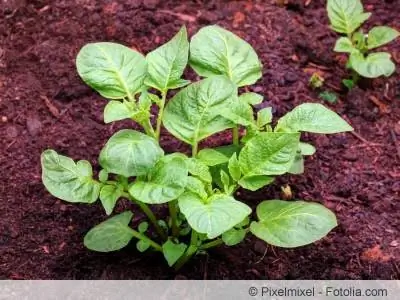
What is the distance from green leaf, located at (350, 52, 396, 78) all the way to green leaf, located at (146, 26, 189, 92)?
73 cm

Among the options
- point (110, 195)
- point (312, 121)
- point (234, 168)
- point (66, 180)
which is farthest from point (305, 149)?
point (66, 180)

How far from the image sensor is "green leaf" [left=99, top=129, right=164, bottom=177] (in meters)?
1.61

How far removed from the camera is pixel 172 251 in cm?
183

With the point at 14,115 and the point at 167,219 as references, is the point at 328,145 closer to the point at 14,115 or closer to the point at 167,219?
the point at 167,219

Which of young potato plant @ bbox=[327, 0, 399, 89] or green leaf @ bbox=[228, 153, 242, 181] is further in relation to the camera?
young potato plant @ bbox=[327, 0, 399, 89]

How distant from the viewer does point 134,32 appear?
246 cm

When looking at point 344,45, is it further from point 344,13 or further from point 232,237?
point 232,237

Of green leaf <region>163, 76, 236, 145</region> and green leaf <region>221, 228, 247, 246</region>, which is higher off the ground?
green leaf <region>163, 76, 236, 145</region>

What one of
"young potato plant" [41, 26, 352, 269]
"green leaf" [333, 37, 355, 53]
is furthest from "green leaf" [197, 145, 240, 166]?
"green leaf" [333, 37, 355, 53]

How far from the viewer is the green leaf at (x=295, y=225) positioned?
164 centimetres

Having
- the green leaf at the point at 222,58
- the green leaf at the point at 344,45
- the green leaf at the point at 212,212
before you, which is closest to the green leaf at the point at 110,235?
the green leaf at the point at 212,212

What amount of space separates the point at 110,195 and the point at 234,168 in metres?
0.33

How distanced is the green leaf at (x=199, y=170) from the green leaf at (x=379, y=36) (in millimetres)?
921

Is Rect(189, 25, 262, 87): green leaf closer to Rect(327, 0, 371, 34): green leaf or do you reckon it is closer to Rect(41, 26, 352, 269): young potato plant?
Rect(41, 26, 352, 269): young potato plant
